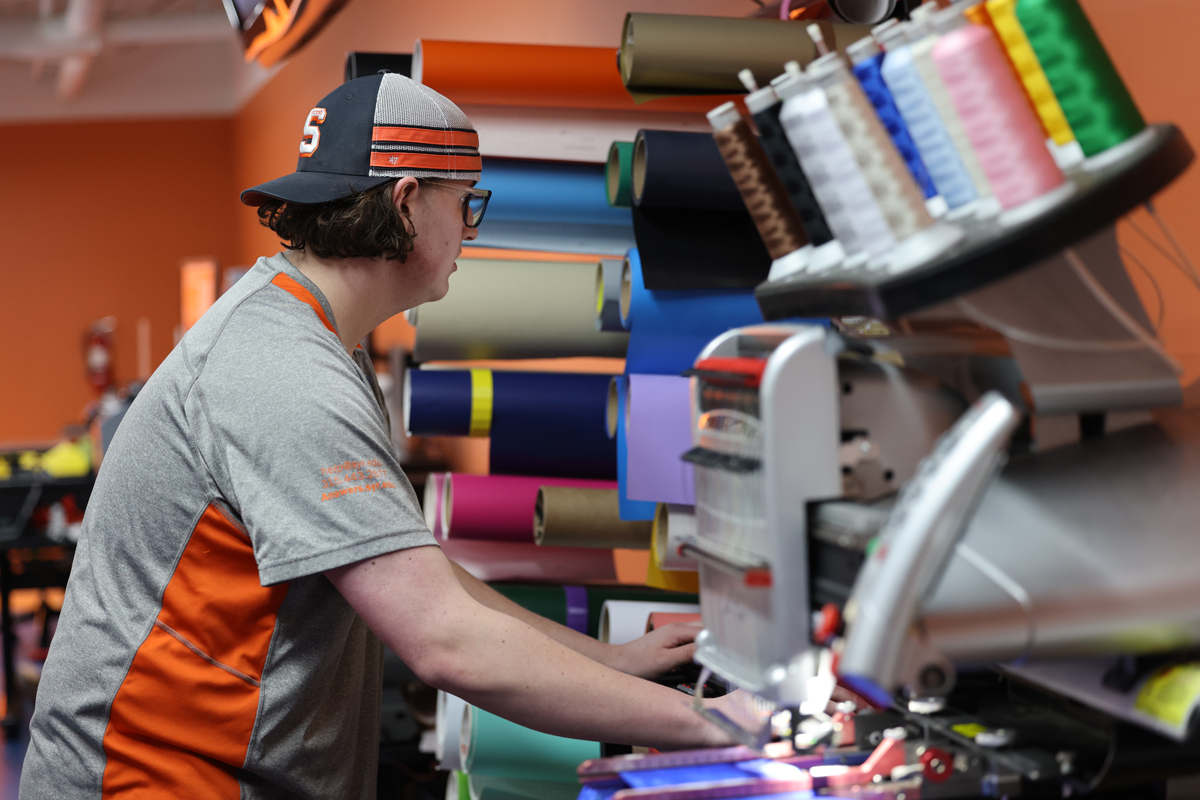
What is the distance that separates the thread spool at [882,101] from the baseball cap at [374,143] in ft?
2.41

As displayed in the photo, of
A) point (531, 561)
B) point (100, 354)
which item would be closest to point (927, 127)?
point (531, 561)

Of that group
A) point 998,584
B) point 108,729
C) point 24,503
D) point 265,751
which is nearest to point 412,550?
point 265,751

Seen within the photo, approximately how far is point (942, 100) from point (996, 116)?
51 millimetres

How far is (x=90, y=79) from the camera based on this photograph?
359 inches

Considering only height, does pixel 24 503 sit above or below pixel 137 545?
below

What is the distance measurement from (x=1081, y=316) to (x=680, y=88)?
95 centimetres

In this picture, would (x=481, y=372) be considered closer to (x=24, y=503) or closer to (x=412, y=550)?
(x=412, y=550)

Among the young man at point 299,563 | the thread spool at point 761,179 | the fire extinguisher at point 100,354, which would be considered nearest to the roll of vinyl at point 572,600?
the young man at point 299,563

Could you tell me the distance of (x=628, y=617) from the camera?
78.2 inches

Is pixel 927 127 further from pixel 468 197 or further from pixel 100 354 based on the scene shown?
pixel 100 354

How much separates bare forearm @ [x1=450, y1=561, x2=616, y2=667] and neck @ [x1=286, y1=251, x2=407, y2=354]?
1.36ft

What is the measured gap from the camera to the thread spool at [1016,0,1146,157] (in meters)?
0.94

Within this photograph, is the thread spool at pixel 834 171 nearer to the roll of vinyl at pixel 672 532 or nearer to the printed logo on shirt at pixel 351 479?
the printed logo on shirt at pixel 351 479

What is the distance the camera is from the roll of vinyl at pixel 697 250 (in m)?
1.85
